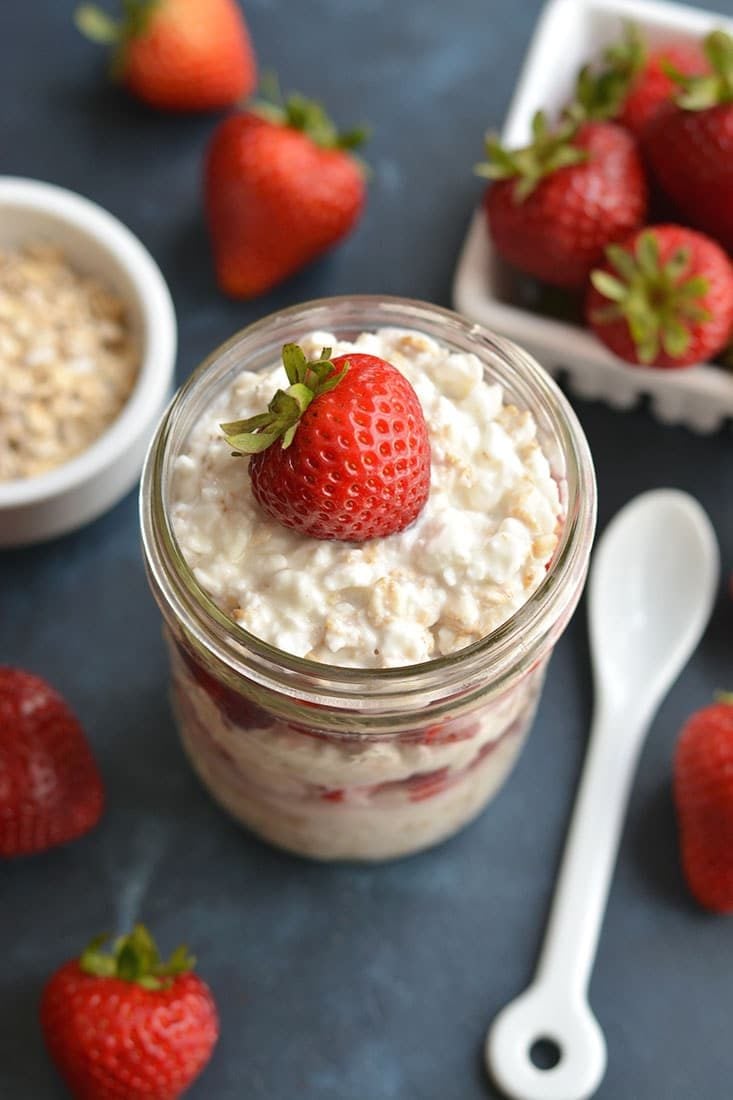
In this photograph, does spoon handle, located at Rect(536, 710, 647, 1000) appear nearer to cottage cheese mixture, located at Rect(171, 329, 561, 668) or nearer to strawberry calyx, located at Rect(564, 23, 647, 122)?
cottage cheese mixture, located at Rect(171, 329, 561, 668)

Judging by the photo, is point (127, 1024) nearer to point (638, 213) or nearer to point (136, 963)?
point (136, 963)

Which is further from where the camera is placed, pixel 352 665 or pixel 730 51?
pixel 730 51

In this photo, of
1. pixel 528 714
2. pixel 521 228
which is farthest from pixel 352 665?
pixel 521 228

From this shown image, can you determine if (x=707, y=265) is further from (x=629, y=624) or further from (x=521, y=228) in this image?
(x=629, y=624)

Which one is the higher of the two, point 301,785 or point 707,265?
point 707,265

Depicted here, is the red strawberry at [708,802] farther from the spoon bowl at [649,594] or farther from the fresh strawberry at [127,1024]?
the fresh strawberry at [127,1024]

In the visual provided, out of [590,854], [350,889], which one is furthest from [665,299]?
[350,889]

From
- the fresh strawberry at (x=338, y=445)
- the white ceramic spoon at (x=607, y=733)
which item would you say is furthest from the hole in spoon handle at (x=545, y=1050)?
the fresh strawberry at (x=338, y=445)
